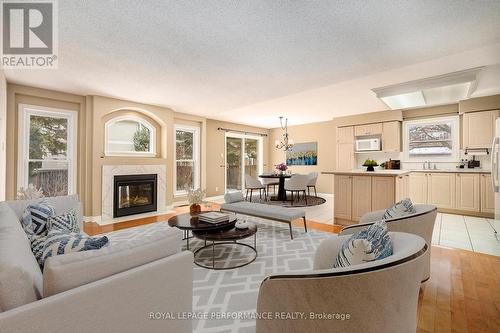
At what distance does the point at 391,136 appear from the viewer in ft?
21.1

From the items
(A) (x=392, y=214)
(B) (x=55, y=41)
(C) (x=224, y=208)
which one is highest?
(B) (x=55, y=41)

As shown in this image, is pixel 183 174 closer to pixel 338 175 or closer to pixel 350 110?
pixel 338 175

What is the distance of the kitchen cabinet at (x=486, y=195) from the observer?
489 cm

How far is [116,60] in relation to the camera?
10.1 feet

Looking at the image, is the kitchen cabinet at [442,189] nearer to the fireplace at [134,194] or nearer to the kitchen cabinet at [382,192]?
the kitchen cabinet at [382,192]

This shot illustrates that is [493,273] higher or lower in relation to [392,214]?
lower

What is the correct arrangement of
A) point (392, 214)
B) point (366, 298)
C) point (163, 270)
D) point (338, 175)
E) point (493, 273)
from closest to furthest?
1. point (366, 298)
2. point (163, 270)
3. point (392, 214)
4. point (493, 273)
5. point (338, 175)

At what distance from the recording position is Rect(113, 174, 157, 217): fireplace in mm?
4949

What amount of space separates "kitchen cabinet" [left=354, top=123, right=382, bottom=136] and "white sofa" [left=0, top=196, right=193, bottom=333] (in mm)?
6777

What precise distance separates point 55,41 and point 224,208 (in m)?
3.15

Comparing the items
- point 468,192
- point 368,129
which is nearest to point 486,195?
point 468,192

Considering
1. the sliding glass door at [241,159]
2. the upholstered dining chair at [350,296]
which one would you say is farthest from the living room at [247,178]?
the sliding glass door at [241,159]

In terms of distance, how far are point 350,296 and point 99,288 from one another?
99cm

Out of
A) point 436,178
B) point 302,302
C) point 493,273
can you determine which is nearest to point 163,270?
point 302,302
